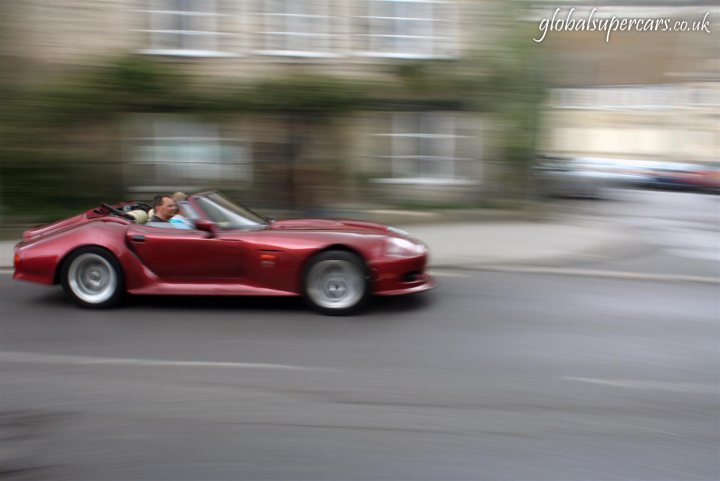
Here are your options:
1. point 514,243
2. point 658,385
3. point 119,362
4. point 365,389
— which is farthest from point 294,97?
point 658,385

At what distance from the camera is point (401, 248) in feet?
21.1

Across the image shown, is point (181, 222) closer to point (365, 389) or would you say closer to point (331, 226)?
point (331, 226)

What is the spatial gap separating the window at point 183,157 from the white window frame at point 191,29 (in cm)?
148

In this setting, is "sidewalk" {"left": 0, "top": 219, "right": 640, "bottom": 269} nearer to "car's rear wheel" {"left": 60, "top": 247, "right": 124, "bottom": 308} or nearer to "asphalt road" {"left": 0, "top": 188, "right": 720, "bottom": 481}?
"asphalt road" {"left": 0, "top": 188, "right": 720, "bottom": 481}

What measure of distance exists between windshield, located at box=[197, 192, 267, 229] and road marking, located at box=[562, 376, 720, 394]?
3.34 meters

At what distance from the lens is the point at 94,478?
335cm

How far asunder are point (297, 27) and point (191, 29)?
210cm

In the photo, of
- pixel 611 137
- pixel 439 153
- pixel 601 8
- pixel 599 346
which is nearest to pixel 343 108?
pixel 439 153

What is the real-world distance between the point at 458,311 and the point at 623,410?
253 cm

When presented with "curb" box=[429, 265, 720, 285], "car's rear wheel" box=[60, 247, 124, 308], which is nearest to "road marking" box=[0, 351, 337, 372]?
"car's rear wheel" box=[60, 247, 124, 308]

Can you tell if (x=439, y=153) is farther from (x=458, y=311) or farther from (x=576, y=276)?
(x=458, y=311)

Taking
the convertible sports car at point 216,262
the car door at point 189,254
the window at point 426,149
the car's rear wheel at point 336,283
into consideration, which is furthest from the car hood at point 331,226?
the window at point 426,149

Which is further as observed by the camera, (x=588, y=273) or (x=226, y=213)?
(x=588, y=273)

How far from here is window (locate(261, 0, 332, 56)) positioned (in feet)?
45.4
